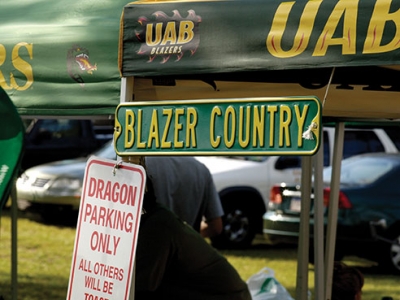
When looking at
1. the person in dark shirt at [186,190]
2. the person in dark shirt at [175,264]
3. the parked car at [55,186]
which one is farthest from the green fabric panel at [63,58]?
the parked car at [55,186]

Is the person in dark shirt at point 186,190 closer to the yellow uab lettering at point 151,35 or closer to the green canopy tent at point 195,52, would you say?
the green canopy tent at point 195,52

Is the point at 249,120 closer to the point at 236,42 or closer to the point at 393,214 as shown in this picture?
the point at 236,42

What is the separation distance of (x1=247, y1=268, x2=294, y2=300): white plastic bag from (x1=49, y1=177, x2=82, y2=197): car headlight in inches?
315

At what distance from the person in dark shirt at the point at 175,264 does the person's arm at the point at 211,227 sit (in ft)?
4.65

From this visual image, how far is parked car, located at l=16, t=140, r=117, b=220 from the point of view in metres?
14.6

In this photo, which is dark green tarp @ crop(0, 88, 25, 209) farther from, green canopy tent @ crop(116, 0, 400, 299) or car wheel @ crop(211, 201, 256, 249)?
car wheel @ crop(211, 201, 256, 249)

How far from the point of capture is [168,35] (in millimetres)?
4191

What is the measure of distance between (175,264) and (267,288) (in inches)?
58.9

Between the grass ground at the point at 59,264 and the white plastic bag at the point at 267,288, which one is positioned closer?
the white plastic bag at the point at 267,288

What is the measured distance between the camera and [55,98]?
15.0ft

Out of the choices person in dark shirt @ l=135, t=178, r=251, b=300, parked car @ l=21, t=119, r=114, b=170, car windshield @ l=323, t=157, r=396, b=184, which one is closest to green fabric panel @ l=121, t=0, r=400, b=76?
person in dark shirt @ l=135, t=178, r=251, b=300

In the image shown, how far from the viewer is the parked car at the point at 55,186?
14.6m

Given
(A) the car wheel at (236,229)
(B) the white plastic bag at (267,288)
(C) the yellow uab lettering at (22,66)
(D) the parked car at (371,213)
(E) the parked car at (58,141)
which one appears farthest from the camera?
(E) the parked car at (58,141)

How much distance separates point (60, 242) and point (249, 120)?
10212 mm
